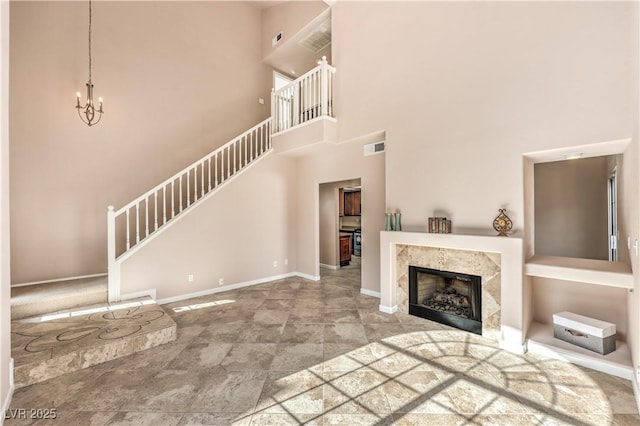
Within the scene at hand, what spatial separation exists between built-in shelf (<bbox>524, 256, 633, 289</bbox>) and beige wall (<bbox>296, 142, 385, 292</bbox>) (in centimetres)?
234

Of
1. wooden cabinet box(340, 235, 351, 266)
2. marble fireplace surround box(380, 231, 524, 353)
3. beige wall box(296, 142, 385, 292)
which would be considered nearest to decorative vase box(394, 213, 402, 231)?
marble fireplace surround box(380, 231, 524, 353)

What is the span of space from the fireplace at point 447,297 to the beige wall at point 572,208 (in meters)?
2.22

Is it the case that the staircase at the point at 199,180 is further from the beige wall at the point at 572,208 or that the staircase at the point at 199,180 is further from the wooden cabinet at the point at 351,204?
the wooden cabinet at the point at 351,204

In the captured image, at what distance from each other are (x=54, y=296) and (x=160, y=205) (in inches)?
87.6

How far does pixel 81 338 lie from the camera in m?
2.95

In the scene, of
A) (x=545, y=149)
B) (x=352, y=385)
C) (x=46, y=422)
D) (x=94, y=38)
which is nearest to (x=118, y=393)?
(x=46, y=422)

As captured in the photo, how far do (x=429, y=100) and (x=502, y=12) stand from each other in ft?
3.84

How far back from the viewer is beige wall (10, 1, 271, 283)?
437cm

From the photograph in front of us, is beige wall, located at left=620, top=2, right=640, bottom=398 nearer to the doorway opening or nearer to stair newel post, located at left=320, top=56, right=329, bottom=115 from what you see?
stair newel post, located at left=320, top=56, right=329, bottom=115

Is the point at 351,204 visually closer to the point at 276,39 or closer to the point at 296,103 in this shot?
the point at 296,103

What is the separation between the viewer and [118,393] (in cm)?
237

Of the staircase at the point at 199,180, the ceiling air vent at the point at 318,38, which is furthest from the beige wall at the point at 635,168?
the ceiling air vent at the point at 318,38

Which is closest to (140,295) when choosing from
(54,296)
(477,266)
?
(54,296)

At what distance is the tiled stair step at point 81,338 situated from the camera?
256cm
